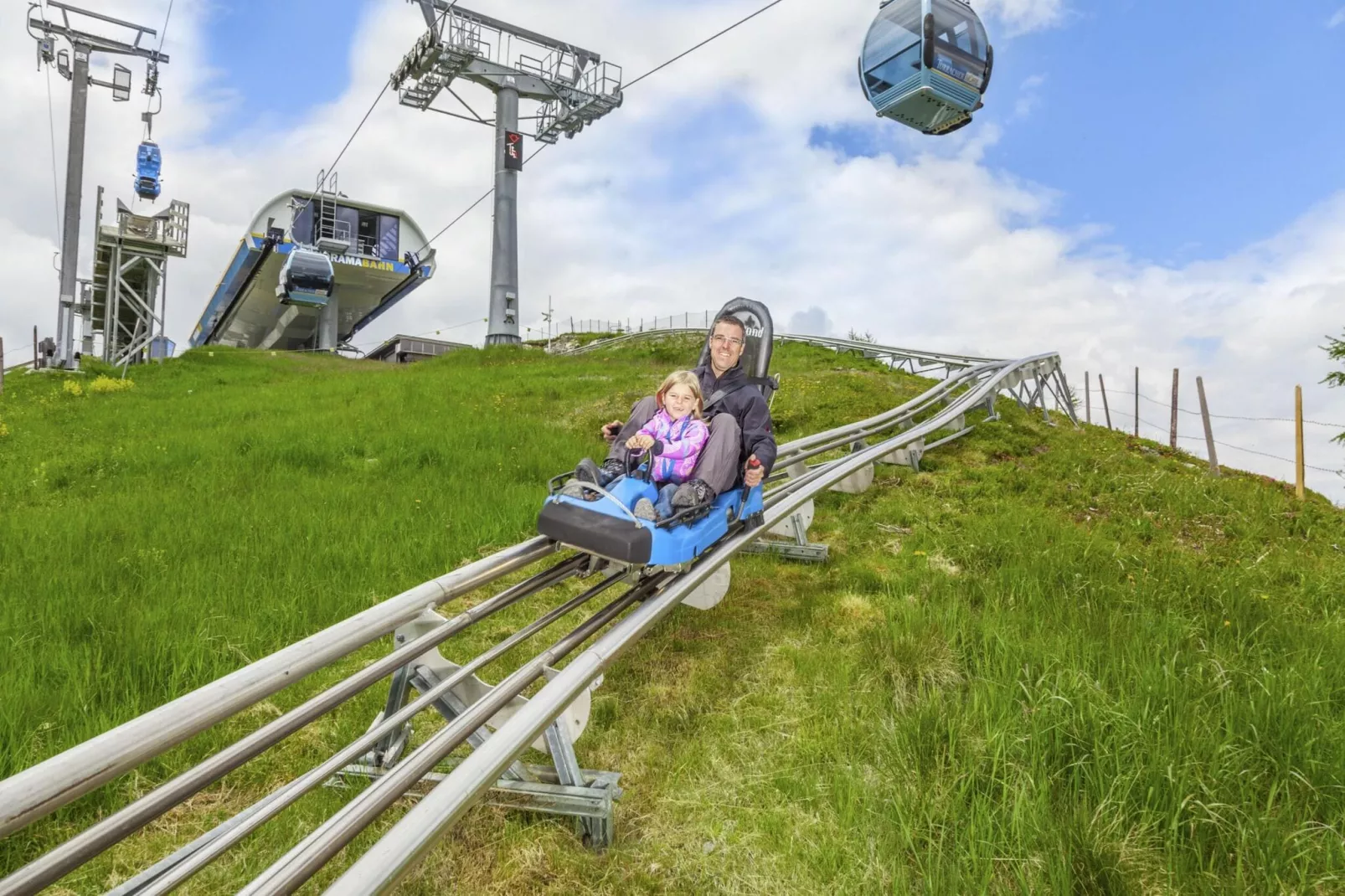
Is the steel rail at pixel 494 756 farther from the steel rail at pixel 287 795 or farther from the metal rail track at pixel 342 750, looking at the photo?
the steel rail at pixel 287 795

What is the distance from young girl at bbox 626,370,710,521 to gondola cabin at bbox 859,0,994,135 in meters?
4.60

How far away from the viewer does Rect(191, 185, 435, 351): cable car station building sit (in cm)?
3278

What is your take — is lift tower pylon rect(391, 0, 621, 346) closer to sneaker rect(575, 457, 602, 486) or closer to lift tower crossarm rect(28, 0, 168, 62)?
lift tower crossarm rect(28, 0, 168, 62)

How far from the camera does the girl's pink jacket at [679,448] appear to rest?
4.20 metres

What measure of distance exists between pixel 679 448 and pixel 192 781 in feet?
8.75

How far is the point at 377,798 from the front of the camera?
6.85 ft

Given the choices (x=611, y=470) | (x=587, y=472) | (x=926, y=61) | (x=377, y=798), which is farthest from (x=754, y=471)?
(x=926, y=61)

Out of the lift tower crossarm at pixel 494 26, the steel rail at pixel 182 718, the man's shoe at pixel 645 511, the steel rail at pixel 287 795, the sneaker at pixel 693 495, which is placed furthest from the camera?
the lift tower crossarm at pixel 494 26

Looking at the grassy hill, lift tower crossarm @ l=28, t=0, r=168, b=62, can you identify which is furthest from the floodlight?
the grassy hill

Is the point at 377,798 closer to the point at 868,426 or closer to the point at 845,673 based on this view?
the point at 845,673

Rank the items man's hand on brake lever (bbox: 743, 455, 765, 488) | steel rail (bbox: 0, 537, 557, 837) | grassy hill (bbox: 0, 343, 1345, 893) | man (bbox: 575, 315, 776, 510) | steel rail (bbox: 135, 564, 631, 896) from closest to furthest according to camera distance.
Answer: steel rail (bbox: 0, 537, 557, 837) → steel rail (bbox: 135, 564, 631, 896) → grassy hill (bbox: 0, 343, 1345, 893) → man (bbox: 575, 315, 776, 510) → man's hand on brake lever (bbox: 743, 455, 765, 488)

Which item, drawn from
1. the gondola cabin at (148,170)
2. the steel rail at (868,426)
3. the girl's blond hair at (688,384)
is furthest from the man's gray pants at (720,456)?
the gondola cabin at (148,170)

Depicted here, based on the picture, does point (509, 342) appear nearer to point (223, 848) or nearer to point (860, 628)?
point (860, 628)

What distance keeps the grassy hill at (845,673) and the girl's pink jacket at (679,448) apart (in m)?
1.07
